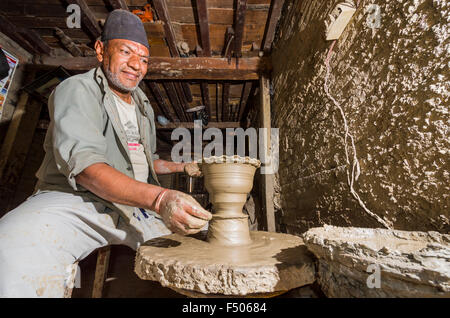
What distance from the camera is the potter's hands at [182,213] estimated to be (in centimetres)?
104

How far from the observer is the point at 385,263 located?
2.12 feet

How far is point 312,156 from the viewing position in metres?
1.95

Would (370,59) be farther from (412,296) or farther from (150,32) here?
(150,32)

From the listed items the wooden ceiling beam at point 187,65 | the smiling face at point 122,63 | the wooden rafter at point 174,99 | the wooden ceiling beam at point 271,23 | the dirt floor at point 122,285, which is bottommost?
the dirt floor at point 122,285

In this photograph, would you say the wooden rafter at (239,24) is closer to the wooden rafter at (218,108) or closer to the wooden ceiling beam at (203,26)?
the wooden ceiling beam at (203,26)

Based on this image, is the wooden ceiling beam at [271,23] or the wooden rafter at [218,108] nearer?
the wooden ceiling beam at [271,23]

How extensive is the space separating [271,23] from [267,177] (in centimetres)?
223

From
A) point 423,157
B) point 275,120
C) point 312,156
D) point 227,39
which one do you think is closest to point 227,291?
point 423,157

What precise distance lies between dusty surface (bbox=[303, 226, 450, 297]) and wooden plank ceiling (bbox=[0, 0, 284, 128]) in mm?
2922

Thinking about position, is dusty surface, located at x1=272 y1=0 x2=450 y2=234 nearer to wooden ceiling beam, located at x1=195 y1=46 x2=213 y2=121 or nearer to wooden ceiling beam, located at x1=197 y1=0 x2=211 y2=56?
wooden ceiling beam, located at x1=197 y1=0 x2=211 y2=56

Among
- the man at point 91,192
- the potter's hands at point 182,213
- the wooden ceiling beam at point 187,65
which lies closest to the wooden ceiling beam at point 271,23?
the wooden ceiling beam at point 187,65

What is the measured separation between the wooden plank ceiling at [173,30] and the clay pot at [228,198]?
2.38m

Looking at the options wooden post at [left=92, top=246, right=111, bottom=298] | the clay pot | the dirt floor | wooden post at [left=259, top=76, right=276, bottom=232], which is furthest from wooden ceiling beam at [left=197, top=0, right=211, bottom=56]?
the dirt floor

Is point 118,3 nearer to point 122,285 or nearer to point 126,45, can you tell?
point 126,45
